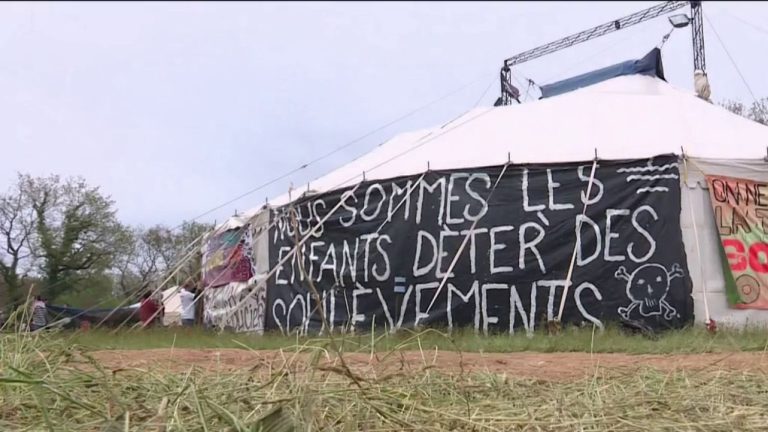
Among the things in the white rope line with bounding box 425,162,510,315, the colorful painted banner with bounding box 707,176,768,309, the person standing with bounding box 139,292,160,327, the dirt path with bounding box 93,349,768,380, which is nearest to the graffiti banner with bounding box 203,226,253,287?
the person standing with bounding box 139,292,160,327

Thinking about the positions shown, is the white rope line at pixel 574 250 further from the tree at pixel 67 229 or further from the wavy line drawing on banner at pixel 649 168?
Result: the tree at pixel 67 229

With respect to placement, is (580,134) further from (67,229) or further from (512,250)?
(67,229)

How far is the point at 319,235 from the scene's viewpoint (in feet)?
28.5

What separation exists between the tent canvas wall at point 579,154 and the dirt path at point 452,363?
254 cm

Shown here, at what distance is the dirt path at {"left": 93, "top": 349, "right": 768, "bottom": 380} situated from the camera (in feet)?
9.46

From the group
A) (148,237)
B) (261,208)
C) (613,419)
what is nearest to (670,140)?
(261,208)

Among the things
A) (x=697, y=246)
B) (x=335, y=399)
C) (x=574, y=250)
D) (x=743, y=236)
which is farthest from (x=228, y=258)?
(x=335, y=399)

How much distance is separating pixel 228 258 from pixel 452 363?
23.1ft

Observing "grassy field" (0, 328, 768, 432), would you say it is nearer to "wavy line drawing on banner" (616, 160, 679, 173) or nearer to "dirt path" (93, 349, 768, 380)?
"dirt path" (93, 349, 768, 380)

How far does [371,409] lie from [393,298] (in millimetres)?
5781

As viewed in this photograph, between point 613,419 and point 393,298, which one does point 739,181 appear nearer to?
point 393,298

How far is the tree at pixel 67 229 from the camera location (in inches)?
499

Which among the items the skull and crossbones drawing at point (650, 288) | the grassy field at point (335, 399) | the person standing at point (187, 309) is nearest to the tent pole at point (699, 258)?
the skull and crossbones drawing at point (650, 288)

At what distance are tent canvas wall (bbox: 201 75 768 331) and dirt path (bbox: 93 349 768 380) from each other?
99.9 inches
